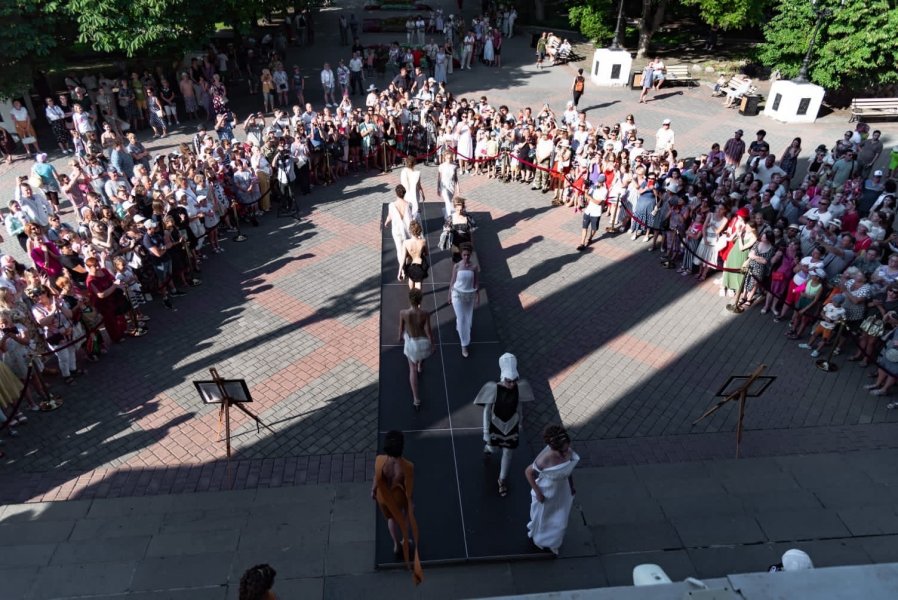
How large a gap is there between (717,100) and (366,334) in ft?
65.8

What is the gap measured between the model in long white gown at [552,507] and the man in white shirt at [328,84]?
783 inches

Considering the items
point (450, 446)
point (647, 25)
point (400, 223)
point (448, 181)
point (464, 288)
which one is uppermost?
point (647, 25)

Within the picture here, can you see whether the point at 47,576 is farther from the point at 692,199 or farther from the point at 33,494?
the point at 692,199

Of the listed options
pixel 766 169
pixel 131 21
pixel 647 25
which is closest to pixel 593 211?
pixel 766 169

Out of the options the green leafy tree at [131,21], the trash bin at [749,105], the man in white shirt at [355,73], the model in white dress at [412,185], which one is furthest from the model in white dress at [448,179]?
the trash bin at [749,105]

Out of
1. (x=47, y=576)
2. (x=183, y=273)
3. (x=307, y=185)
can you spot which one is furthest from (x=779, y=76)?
(x=47, y=576)

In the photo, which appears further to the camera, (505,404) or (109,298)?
(109,298)

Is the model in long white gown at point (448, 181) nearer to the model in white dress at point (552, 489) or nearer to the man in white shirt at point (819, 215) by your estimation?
the man in white shirt at point (819, 215)

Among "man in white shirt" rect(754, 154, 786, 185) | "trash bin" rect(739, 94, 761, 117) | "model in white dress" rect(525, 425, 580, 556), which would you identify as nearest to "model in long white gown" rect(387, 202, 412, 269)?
"model in white dress" rect(525, 425, 580, 556)

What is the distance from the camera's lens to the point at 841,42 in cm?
2014

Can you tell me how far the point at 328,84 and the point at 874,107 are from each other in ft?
64.7

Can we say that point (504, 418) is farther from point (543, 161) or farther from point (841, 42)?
point (841, 42)

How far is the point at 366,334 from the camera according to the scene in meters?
10.6

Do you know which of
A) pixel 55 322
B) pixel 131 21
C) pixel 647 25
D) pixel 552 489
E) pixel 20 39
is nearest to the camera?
pixel 552 489
